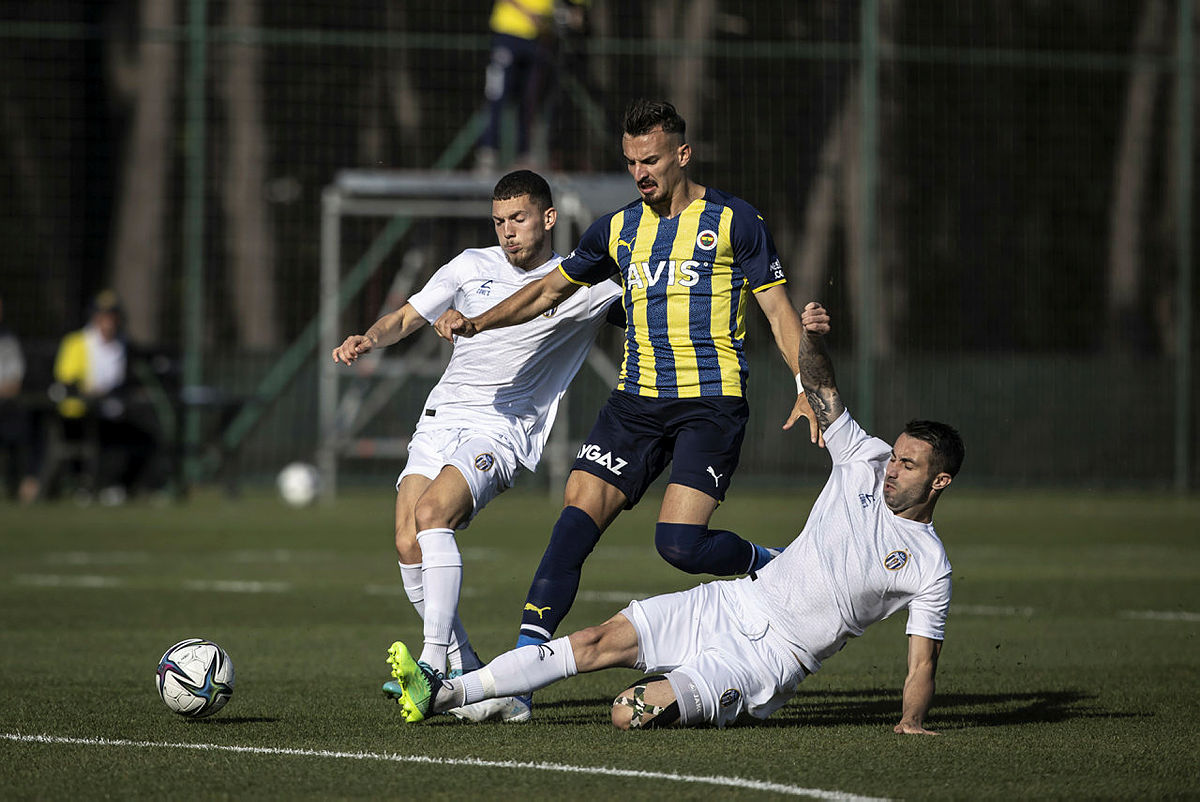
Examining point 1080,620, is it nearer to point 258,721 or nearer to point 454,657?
point 454,657

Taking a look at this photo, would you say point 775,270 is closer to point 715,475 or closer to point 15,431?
point 715,475

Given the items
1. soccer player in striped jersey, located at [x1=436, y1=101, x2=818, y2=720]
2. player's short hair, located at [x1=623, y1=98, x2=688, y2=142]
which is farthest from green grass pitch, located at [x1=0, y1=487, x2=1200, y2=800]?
player's short hair, located at [x1=623, y1=98, x2=688, y2=142]

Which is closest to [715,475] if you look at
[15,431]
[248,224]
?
[15,431]

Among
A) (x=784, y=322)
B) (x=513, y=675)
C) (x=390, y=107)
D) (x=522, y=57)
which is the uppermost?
(x=522, y=57)

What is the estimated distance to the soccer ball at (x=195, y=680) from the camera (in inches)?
237

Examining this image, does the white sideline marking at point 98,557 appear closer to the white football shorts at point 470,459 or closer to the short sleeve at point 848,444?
the white football shorts at point 470,459

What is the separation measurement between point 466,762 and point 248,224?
1691 cm

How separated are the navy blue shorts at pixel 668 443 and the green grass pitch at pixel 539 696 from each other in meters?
0.86

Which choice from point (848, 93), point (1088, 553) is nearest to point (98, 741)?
point (1088, 553)

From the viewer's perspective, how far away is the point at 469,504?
21.9 ft

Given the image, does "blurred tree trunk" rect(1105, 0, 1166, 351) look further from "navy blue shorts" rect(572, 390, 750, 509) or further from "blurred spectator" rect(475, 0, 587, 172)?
"navy blue shorts" rect(572, 390, 750, 509)

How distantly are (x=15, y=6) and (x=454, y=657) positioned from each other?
16.9m

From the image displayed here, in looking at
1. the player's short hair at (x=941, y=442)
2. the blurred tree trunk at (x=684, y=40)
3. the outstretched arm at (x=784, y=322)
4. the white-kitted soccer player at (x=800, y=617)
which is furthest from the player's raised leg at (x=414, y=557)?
the blurred tree trunk at (x=684, y=40)

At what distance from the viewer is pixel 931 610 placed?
5789 millimetres
